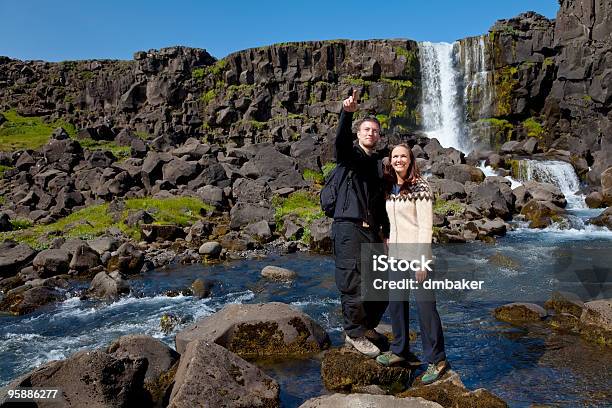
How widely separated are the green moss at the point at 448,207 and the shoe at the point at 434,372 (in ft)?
66.0

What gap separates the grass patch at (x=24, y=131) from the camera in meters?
65.1

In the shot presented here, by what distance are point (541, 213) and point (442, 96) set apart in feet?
107

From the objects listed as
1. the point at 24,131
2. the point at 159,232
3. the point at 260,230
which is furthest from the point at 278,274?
the point at 24,131

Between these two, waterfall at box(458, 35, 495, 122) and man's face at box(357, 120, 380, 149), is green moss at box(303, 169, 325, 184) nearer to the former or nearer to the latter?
waterfall at box(458, 35, 495, 122)

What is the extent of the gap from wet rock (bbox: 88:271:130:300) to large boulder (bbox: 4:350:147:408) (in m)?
9.50

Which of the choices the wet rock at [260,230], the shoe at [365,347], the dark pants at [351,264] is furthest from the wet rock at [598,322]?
the wet rock at [260,230]

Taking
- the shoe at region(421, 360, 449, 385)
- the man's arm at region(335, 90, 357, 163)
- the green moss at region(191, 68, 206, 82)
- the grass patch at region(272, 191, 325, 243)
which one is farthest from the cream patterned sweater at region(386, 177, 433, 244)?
the green moss at region(191, 68, 206, 82)

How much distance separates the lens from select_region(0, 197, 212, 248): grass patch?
1022 inches

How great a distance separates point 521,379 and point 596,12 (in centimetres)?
5094

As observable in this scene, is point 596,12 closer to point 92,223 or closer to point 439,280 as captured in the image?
point 439,280

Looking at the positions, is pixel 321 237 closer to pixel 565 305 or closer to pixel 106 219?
pixel 565 305

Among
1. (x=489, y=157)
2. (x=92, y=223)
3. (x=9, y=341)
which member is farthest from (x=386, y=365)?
(x=489, y=157)

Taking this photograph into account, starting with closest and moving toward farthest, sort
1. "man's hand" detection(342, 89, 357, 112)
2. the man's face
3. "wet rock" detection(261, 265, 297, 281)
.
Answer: "man's hand" detection(342, 89, 357, 112)
the man's face
"wet rock" detection(261, 265, 297, 281)

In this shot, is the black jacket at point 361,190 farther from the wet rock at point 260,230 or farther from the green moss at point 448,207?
the green moss at point 448,207
